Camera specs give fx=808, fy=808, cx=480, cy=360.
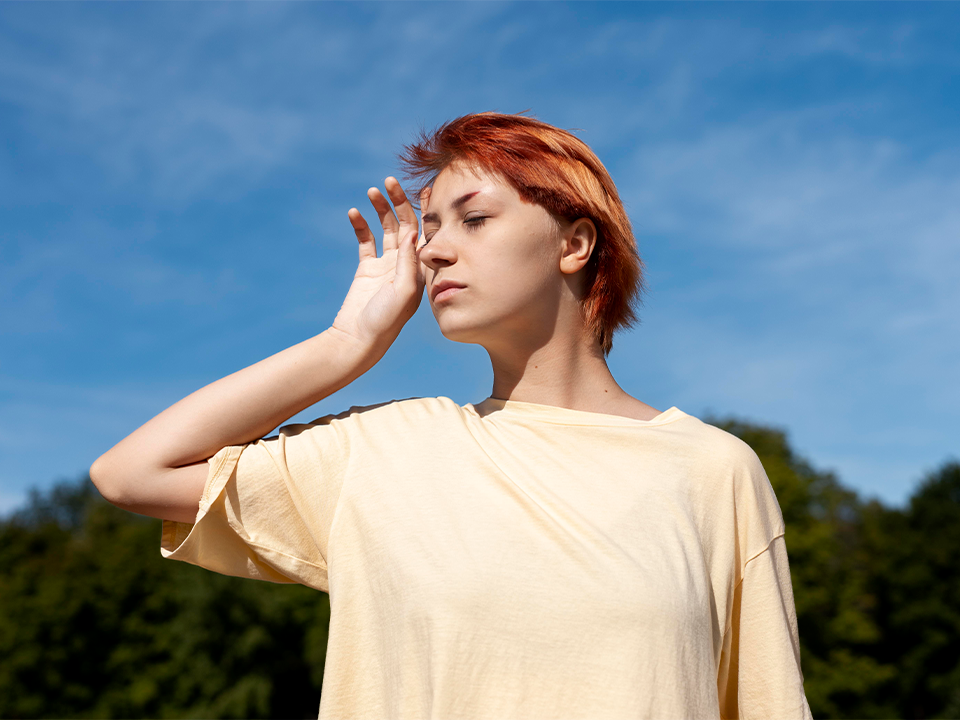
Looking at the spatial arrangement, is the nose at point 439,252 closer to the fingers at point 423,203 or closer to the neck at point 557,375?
the fingers at point 423,203

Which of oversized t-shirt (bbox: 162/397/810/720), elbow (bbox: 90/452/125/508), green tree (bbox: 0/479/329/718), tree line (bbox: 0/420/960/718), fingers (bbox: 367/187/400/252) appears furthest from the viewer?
green tree (bbox: 0/479/329/718)

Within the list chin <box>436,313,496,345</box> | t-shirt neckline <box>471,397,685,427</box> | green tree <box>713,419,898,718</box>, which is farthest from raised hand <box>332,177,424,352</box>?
green tree <box>713,419,898,718</box>

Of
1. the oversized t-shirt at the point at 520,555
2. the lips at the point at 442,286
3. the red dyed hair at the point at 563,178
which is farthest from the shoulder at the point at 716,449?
the lips at the point at 442,286

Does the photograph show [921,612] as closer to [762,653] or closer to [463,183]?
[762,653]

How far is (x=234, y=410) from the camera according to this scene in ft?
7.13

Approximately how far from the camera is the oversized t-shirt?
6.24 ft

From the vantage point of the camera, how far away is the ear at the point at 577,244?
2449mm

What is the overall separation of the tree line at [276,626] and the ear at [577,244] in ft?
95.1

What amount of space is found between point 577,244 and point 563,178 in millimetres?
207

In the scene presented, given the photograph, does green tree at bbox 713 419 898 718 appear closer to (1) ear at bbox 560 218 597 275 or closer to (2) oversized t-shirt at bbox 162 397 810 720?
(2) oversized t-shirt at bbox 162 397 810 720

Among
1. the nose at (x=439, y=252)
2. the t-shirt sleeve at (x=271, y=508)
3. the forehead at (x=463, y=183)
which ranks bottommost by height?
the t-shirt sleeve at (x=271, y=508)

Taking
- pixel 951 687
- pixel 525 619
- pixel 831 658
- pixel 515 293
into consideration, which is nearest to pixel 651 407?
pixel 515 293

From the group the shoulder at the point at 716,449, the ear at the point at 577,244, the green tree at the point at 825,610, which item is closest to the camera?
the shoulder at the point at 716,449

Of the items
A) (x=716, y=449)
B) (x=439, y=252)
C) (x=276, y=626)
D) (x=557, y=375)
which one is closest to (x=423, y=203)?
(x=439, y=252)
